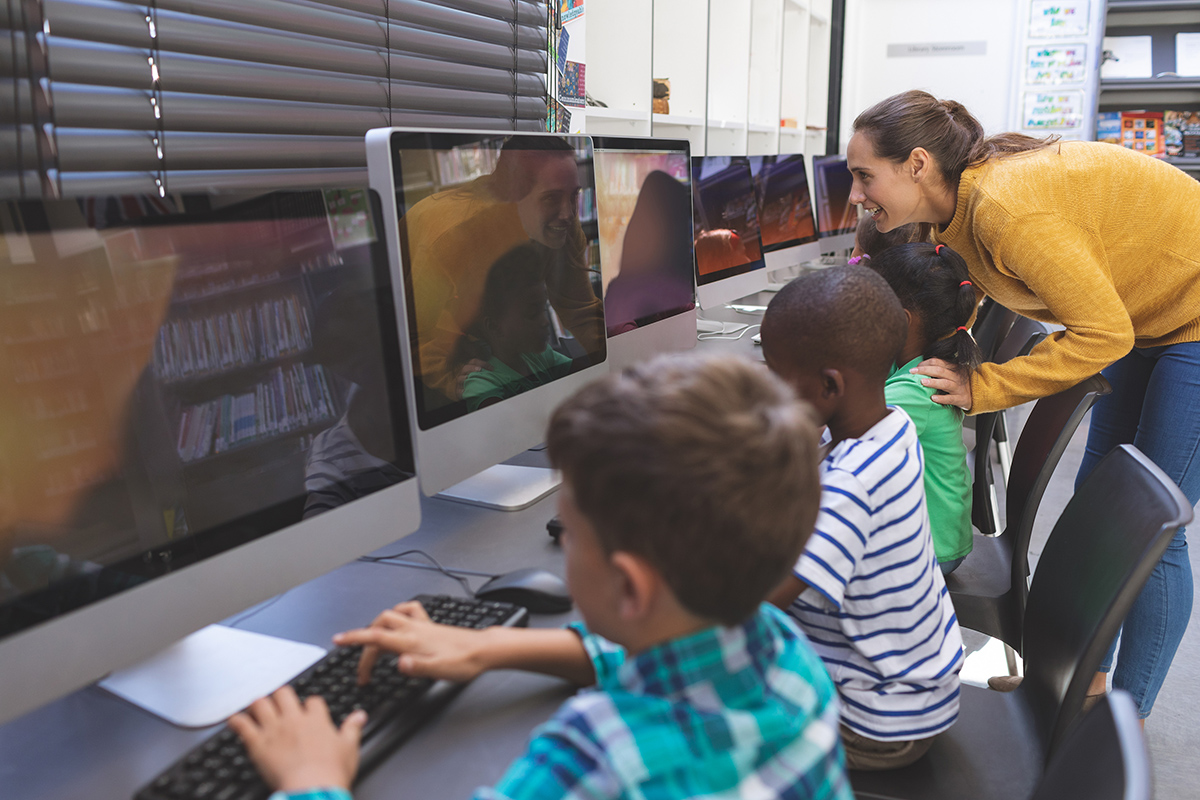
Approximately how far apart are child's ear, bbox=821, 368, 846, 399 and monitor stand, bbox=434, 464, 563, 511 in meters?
0.47

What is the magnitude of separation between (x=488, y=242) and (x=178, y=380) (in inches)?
21.2

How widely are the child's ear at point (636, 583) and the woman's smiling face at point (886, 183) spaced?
144cm

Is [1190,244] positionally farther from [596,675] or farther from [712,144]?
[712,144]

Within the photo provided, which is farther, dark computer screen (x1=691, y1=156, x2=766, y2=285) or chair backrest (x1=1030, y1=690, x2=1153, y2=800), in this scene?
dark computer screen (x1=691, y1=156, x2=766, y2=285)

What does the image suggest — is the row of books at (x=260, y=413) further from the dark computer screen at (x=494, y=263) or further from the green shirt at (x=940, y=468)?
the green shirt at (x=940, y=468)

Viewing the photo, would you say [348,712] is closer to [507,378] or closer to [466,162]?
[507,378]

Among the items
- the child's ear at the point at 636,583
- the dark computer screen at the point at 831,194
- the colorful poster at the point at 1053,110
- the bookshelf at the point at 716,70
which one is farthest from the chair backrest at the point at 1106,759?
the colorful poster at the point at 1053,110

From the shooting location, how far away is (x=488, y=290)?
1223 mm

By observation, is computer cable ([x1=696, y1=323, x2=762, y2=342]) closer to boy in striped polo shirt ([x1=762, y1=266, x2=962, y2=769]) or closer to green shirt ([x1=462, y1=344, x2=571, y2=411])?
green shirt ([x1=462, y1=344, x2=571, y2=411])

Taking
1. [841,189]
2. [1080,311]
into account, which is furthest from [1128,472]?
[841,189]

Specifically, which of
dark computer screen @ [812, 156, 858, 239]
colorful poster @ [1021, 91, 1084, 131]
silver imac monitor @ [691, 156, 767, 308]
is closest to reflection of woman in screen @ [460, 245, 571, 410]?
silver imac monitor @ [691, 156, 767, 308]

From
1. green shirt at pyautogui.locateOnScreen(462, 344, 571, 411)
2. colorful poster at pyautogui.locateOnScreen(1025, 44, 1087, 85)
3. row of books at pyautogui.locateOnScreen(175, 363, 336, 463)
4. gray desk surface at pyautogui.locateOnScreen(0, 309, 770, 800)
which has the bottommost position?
gray desk surface at pyautogui.locateOnScreen(0, 309, 770, 800)

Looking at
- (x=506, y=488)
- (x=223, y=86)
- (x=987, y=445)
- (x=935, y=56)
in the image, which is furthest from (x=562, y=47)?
(x=935, y=56)

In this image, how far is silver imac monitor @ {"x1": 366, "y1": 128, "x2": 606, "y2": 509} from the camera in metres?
1.08
